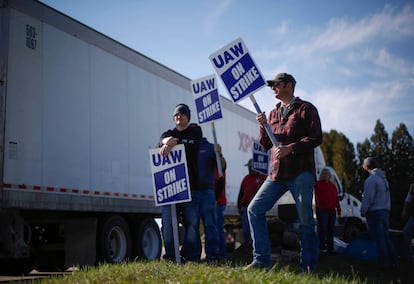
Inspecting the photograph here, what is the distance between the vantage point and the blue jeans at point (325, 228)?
1042cm

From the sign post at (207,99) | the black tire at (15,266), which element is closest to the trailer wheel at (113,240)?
the black tire at (15,266)

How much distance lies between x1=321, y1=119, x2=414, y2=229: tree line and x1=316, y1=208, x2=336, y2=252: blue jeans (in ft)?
77.3

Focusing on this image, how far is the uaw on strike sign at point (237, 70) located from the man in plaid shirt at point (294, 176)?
64cm

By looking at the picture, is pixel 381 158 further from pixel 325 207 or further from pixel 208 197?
pixel 208 197

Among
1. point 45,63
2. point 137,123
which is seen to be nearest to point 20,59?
point 45,63

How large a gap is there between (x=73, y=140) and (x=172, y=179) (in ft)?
9.80

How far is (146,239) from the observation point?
11.0 metres

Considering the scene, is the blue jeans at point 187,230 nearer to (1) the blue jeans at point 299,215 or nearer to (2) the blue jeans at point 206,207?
(2) the blue jeans at point 206,207

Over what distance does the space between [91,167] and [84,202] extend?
0.63 m

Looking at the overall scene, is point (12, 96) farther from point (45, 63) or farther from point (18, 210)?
point (18, 210)

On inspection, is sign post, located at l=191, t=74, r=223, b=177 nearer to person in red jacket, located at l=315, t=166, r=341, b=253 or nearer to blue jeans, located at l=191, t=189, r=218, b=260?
blue jeans, located at l=191, t=189, r=218, b=260

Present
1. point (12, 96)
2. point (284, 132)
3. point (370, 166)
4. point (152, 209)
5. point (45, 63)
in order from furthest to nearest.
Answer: point (152, 209) < point (370, 166) < point (45, 63) < point (12, 96) < point (284, 132)

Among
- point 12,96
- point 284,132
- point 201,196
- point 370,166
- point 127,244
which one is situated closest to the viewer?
point 284,132

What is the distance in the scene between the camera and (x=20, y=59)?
766cm
